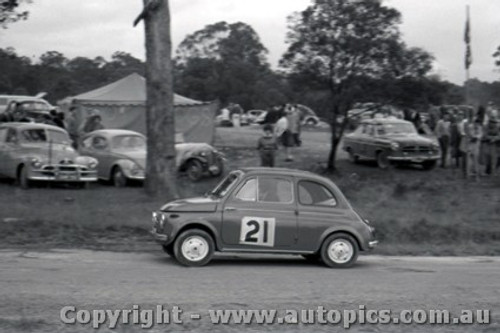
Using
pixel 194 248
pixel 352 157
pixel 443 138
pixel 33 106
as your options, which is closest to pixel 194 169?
pixel 352 157

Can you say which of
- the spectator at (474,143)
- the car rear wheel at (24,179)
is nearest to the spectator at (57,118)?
the car rear wheel at (24,179)

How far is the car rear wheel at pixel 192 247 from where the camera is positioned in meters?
12.6

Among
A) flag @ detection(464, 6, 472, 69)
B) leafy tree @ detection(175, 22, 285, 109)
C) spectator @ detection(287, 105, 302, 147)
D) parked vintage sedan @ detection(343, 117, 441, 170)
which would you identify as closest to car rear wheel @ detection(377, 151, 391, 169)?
parked vintage sedan @ detection(343, 117, 441, 170)

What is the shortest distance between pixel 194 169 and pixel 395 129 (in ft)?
28.2

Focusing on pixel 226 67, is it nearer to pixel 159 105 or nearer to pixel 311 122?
pixel 311 122

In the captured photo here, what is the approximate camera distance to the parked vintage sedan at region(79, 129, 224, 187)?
78.4 feet

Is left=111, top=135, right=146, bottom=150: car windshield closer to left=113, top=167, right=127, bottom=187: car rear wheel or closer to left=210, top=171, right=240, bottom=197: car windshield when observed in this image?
left=113, top=167, right=127, bottom=187: car rear wheel

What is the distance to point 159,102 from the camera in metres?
19.2

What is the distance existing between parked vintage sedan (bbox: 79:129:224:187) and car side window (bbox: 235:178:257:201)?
1105cm

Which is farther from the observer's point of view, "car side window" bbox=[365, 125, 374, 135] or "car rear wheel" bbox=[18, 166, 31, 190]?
"car side window" bbox=[365, 125, 374, 135]

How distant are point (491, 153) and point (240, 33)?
2319 inches

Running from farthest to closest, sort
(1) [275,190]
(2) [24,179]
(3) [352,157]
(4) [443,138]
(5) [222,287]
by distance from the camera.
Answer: (3) [352,157], (4) [443,138], (2) [24,179], (1) [275,190], (5) [222,287]

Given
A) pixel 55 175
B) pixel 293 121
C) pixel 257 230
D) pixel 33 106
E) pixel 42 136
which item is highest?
pixel 33 106

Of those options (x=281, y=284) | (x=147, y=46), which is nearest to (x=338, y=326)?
(x=281, y=284)
